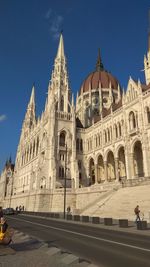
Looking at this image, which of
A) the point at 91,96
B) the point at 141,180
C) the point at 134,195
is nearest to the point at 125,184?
the point at 141,180

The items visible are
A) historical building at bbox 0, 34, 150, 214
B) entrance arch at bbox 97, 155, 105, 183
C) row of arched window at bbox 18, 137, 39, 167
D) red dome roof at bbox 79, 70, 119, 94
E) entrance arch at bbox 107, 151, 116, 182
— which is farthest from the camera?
red dome roof at bbox 79, 70, 119, 94

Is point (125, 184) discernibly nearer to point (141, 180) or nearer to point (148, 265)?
point (141, 180)

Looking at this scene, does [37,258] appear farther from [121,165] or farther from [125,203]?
[121,165]

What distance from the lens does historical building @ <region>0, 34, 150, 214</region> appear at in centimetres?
4325

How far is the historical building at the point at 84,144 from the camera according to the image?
43247 mm

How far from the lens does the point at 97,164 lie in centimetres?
5600

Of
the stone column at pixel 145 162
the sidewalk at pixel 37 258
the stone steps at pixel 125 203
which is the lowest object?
the sidewalk at pixel 37 258

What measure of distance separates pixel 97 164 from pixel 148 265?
49.0 m

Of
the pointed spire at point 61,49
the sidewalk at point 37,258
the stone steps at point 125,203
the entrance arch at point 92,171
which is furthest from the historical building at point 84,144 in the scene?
the sidewalk at point 37,258

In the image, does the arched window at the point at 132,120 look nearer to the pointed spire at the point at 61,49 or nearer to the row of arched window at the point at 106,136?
the row of arched window at the point at 106,136

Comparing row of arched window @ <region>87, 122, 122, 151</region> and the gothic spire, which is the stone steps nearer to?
row of arched window @ <region>87, 122, 122, 151</region>

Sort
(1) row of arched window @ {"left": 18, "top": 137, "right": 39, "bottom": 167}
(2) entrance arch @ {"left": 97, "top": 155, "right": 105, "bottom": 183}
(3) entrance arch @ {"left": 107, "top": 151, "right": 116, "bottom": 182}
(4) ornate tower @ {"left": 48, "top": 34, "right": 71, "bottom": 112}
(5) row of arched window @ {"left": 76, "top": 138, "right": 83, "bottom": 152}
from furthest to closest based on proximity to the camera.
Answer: (1) row of arched window @ {"left": 18, "top": 137, "right": 39, "bottom": 167}
(4) ornate tower @ {"left": 48, "top": 34, "right": 71, "bottom": 112}
(5) row of arched window @ {"left": 76, "top": 138, "right": 83, "bottom": 152}
(2) entrance arch @ {"left": 97, "top": 155, "right": 105, "bottom": 183}
(3) entrance arch @ {"left": 107, "top": 151, "right": 116, "bottom": 182}

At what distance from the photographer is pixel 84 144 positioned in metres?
62.0

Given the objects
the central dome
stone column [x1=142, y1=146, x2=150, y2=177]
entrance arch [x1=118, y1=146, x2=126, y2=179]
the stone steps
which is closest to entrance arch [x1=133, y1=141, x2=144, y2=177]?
entrance arch [x1=118, y1=146, x2=126, y2=179]
